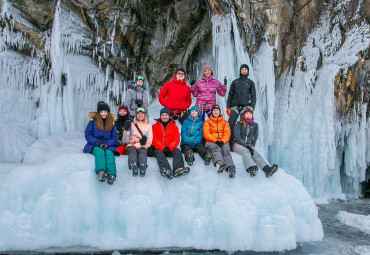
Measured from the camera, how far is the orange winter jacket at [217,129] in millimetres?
5952

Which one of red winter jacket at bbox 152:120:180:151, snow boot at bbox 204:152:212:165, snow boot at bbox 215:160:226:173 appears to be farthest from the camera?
red winter jacket at bbox 152:120:180:151

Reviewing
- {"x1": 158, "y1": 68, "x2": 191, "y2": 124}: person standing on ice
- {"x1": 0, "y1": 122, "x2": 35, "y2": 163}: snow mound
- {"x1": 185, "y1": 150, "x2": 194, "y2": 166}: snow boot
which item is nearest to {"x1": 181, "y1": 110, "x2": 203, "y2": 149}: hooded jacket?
{"x1": 185, "y1": 150, "x2": 194, "y2": 166}: snow boot

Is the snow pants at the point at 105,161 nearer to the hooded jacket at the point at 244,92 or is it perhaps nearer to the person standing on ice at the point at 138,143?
the person standing on ice at the point at 138,143

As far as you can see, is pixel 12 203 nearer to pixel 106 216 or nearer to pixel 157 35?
pixel 106 216

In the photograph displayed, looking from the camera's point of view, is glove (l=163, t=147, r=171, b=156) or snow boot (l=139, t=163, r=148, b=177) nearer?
snow boot (l=139, t=163, r=148, b=177)

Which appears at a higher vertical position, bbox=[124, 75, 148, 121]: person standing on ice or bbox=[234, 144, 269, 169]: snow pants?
bbox=[124, 75, 148, 121]: person standing on ice

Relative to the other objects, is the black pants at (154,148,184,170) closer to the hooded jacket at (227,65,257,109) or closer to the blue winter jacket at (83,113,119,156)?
→ the blue winter jacket at (83,113,119,156)

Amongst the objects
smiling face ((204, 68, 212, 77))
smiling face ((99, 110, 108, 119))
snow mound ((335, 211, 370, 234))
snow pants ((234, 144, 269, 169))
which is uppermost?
smiling face ((204, 68, 212, 77))

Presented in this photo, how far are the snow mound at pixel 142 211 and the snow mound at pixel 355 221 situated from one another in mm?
2900

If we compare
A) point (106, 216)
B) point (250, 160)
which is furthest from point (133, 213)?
point (250, 160)

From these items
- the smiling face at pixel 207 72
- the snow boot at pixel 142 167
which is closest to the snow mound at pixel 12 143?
the snow boot at pixel 142 167

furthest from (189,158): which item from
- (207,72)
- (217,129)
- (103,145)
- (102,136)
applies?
(207,72)

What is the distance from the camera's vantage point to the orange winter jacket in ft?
19.5

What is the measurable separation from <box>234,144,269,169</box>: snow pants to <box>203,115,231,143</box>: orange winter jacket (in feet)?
1.06
